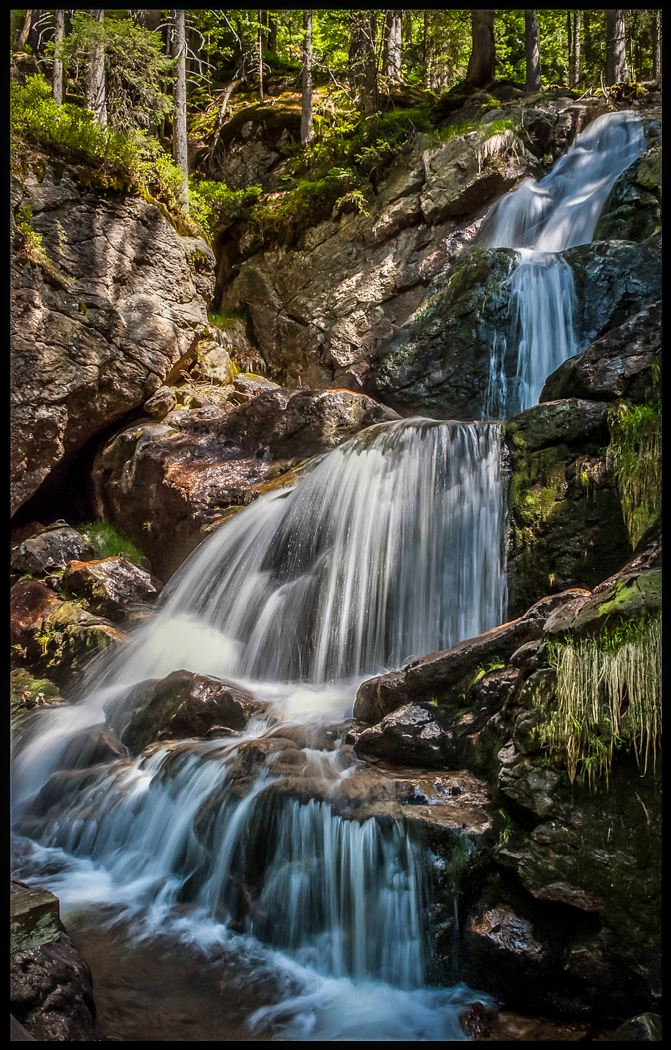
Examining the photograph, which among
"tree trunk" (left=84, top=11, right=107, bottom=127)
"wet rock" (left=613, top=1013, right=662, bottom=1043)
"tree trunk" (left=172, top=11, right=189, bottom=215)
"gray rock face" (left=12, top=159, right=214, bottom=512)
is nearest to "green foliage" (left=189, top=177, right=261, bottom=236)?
"tree trunk" (left=172, top=11, right=189, bottom=215)

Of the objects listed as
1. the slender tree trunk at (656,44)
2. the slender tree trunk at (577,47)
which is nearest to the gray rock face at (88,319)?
the slender tree trunk at (656,44)

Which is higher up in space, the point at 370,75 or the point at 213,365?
the point at 370,75

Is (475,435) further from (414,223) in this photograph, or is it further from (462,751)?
(414,223)

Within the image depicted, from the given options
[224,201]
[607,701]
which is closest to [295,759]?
[607,701]

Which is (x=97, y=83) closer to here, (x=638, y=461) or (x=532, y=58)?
(x=532, y=58)

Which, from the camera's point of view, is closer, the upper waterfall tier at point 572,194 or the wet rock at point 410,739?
the wet rock at point 410,739

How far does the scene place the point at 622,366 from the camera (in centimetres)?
664

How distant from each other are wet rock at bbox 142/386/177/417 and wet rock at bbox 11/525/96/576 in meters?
2.47

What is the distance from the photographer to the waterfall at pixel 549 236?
33.7ft

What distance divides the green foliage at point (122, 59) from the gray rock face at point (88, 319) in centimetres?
315

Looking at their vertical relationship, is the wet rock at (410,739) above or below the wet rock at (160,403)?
below

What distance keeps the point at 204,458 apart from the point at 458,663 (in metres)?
6.53

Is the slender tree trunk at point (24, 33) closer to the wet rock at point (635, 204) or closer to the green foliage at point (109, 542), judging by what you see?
the green foliage at point (109, 542)

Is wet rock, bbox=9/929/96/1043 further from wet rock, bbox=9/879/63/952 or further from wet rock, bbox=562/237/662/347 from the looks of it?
wet rock, bbox=562/237/662/347
